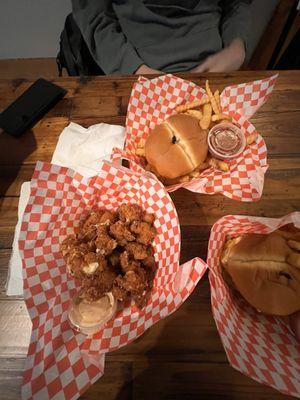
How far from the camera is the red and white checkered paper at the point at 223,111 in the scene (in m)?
0.99

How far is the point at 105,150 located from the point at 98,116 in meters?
0.23

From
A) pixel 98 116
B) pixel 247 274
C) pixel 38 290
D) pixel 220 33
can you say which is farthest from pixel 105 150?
pixel 220 33

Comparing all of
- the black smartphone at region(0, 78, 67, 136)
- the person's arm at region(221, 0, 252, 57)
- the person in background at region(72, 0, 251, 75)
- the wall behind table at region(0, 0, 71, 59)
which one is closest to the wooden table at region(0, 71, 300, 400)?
the black smartphone at region(0, 78, 67, 136)

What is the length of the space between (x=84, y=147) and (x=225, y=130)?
595mm

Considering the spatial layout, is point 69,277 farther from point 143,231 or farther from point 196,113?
point 196,113

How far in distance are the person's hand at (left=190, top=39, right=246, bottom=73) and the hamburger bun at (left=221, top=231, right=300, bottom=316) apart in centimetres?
114

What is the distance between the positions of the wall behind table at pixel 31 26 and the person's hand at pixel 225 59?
1.61 m

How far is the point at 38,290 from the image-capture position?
753mm

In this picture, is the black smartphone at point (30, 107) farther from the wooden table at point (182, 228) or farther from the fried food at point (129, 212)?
the fried food at point (129, 212)

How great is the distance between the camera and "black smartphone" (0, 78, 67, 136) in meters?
1.20

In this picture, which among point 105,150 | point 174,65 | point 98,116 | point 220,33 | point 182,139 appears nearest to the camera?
point 182,139

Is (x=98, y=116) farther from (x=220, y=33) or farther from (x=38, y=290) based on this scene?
(x=220, y=33)

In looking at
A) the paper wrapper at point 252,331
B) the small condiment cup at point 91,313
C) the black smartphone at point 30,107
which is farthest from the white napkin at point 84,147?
the paper wrapper at point 252,331

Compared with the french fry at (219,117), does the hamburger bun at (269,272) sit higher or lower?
lower
